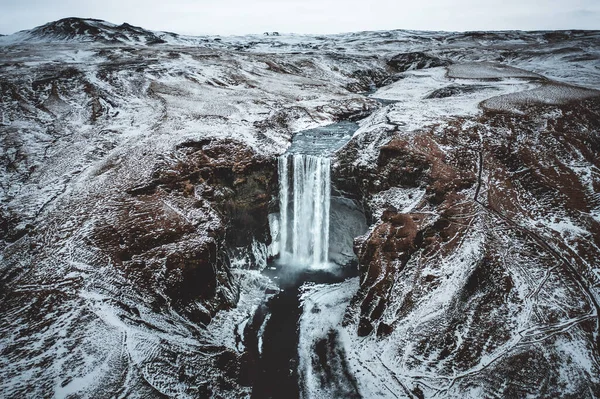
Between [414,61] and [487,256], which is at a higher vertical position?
[414,61]

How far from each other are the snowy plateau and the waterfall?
10cm

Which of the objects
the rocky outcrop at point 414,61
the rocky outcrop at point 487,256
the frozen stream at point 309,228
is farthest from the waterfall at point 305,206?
the rocky outcrop at point 414,61

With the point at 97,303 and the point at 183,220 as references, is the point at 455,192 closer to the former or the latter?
the point at 183,220

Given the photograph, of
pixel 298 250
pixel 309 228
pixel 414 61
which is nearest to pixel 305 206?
pixel 309 228

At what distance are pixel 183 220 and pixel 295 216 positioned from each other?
5681 mm

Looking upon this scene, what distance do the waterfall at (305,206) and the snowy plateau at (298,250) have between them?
0.10m

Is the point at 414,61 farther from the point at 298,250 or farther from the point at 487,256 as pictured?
the point at 487,256

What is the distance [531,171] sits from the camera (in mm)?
12297

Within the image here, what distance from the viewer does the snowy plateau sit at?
793cm

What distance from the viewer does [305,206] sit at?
49.3 feet

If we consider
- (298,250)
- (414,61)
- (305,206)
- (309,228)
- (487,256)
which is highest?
(414,61)

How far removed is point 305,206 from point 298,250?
2259mm

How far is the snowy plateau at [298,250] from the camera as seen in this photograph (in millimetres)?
7934

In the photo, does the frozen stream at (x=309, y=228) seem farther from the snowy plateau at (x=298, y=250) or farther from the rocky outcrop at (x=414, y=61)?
the rocky outcrop at (x=414, y=61)
